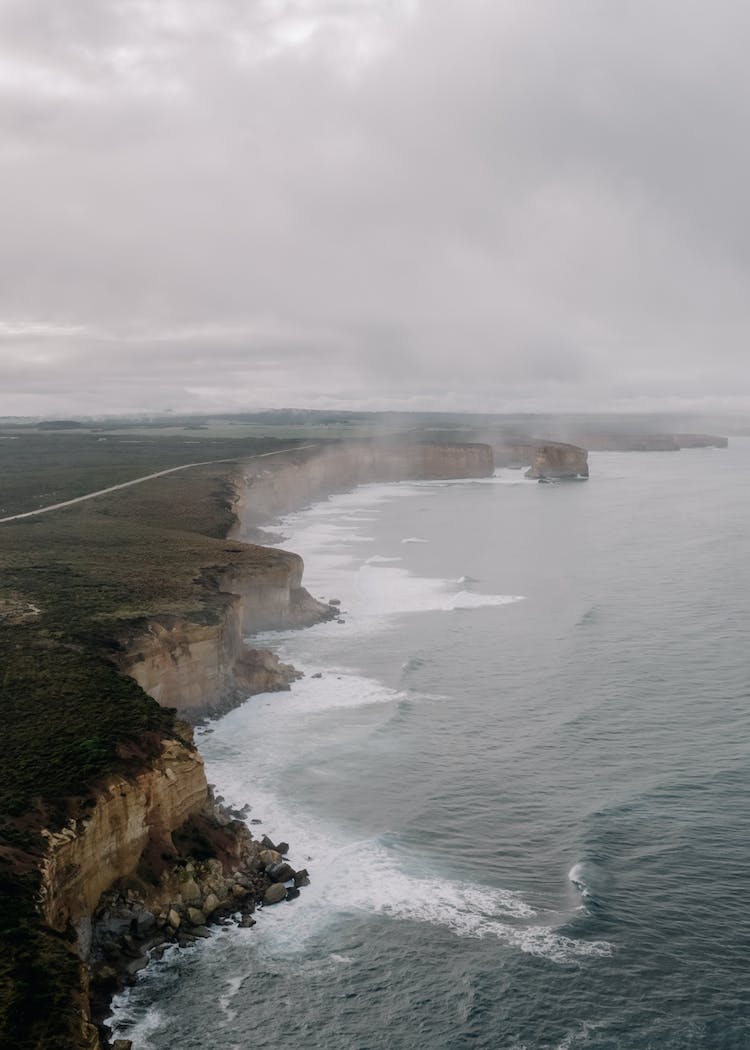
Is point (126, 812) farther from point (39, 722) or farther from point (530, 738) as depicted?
point (530, 738)

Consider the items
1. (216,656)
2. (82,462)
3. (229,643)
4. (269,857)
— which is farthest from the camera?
(82,462)

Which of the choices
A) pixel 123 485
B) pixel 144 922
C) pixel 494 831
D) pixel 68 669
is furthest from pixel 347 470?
pixel 144 922

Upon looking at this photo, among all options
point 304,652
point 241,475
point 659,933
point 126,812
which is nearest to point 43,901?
point 126,812

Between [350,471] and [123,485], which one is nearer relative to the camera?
[123,485]

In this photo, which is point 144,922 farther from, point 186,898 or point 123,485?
point 123,485

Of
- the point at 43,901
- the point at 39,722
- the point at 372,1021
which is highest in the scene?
the point at 39,722

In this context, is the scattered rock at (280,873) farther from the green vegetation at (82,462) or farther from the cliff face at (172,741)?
the green vegetation at (82,462)
